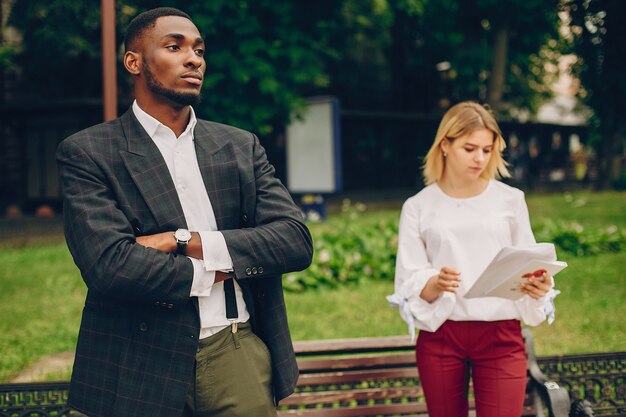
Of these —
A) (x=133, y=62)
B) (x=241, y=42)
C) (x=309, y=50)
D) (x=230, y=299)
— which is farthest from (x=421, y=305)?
(x=309, y=50)

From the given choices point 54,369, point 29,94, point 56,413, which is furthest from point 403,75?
point 56,413

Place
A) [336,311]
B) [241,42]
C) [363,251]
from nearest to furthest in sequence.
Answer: [336,311], [363,251], [241,42]

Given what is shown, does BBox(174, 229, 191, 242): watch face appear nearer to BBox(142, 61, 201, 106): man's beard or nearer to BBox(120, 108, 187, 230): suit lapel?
BBox(120, 108, 187, 230): suit lapel

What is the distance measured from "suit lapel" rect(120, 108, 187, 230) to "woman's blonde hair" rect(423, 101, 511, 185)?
135 centimetres

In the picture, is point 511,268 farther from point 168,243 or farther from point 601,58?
point 601,58

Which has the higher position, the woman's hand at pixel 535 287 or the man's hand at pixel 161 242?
the man's hand at pixel 161 242

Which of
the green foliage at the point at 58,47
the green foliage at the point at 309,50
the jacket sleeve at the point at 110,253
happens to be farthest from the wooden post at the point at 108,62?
the green foliage at the point at 58,47

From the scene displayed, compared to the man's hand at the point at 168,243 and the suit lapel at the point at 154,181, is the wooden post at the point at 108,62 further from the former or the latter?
the man's hand at the point at 168,243

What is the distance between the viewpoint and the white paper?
8.89ft

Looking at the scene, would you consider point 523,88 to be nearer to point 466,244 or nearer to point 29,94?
point 29,94

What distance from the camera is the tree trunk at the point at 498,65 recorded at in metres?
20.0

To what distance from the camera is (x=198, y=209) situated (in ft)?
8.00

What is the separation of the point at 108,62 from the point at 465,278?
12.1ft

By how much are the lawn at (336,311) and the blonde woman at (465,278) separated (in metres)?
3.40
